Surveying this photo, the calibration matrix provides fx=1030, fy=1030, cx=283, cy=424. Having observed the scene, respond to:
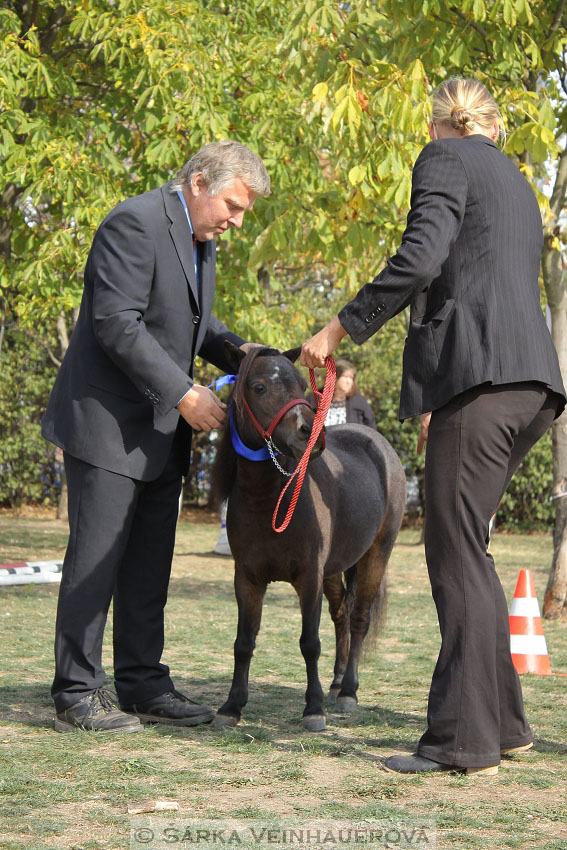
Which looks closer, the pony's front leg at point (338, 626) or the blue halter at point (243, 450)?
the blue halter at point (243, 450)

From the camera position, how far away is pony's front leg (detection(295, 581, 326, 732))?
4.86 metres

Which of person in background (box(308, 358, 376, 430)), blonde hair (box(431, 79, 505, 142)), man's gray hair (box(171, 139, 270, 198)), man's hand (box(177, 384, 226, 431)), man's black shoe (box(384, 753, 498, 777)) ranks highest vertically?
blonde hair (box(431, 79, 505, 142))

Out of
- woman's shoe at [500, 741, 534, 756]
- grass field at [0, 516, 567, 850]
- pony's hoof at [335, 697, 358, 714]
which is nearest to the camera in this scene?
grass field at [0, 516, 567, 850]

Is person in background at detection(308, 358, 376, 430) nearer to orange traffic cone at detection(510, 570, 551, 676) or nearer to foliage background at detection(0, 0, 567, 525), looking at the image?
foliage background at detection(0, 0, 567, 525)

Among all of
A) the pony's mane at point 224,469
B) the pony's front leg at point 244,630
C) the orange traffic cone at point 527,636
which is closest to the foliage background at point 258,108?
the orange traffic cone at point 527,636

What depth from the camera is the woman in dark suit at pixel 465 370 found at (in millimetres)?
3873

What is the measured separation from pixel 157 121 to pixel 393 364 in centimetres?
1004

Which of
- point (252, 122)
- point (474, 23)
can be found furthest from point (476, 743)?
point (252, 122)

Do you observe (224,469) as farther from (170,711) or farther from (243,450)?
(170,711)

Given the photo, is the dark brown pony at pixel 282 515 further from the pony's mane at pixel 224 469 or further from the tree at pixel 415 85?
the tree at pixel 415 85

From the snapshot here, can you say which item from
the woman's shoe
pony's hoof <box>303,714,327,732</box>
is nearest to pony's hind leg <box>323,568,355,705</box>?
pony's hoof <box>303,714,327,732</box>

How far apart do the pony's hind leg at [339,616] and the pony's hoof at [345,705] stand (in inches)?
15.5

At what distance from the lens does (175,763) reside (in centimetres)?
404

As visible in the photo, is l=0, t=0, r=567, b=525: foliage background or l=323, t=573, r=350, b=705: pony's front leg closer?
l=323, t=573, r=350, b=705: pony's front leg
